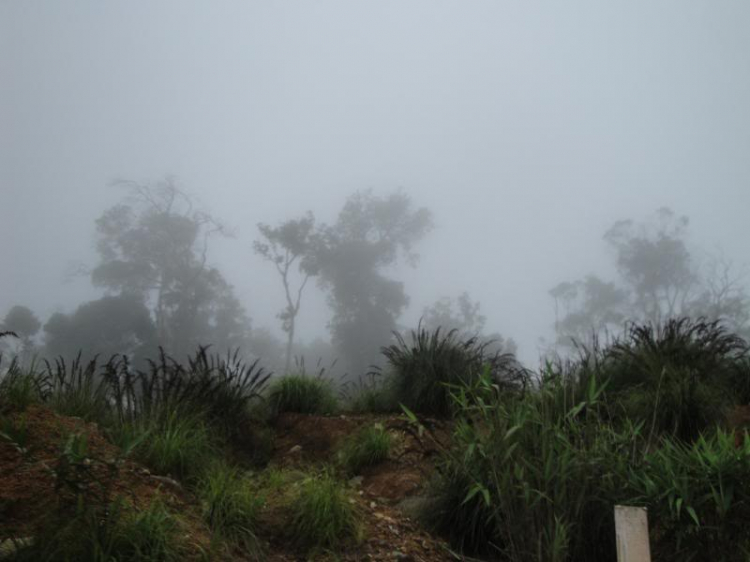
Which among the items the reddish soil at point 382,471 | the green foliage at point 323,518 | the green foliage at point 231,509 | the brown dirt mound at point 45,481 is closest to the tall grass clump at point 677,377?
the reddish soil at point 382,471

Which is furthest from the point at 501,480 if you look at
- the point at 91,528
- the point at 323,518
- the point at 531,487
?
the point at 91,528

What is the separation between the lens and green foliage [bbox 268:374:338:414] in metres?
6.81

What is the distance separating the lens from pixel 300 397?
684 cm

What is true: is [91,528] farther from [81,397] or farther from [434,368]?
[434,368]

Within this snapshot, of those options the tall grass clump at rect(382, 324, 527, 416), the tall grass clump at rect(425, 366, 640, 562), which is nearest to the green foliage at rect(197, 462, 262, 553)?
the tall grass clump at rect(425, 366, 640, 562)

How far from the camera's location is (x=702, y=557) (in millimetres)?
2871

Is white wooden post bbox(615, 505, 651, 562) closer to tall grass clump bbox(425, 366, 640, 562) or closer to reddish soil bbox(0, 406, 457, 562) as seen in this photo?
tall grass clump bbox(425, 366, 640, 562)

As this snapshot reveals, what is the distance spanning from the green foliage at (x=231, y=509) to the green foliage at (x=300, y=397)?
345 cm

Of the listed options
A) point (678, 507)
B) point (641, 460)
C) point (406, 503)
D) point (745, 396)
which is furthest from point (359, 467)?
point (745, 396)

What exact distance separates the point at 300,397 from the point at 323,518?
12.7 feet

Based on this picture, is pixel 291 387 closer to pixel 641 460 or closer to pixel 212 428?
pixel 212 428

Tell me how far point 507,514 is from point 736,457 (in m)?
1.20

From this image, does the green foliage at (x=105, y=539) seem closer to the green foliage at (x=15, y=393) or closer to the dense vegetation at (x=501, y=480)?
the dense vegetation at (x=501, y=480)

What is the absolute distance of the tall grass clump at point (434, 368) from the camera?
6.52 metres
